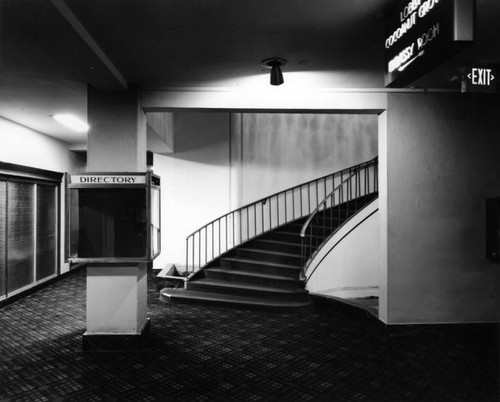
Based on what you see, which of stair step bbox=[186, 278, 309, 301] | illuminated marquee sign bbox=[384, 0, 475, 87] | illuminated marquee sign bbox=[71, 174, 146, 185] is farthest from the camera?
stair step bbox=[186, 278, 309, 301]

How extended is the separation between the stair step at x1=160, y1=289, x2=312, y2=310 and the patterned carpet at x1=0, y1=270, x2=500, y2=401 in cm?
27

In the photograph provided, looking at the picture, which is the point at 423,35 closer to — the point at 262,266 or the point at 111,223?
the point at 111,223

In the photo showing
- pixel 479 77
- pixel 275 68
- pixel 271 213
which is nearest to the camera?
pixel 275 68

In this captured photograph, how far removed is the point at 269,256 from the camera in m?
7.29

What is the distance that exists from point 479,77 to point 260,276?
4.32 meters

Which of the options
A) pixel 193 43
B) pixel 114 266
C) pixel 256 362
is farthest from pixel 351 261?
pixel 193 43

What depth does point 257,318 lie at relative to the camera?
558 cm

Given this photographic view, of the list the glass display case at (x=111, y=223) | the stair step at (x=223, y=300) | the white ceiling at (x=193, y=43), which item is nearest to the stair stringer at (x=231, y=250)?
the stair step at (x=223, y=300)

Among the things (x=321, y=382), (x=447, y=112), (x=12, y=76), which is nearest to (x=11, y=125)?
(x=12, y=76)

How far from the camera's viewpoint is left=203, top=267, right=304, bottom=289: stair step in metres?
6.38

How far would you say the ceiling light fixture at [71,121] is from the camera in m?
5.95

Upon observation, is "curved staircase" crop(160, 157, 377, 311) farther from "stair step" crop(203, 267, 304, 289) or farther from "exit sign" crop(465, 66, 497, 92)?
"exit sign" crop(465, 66, 497, 92)

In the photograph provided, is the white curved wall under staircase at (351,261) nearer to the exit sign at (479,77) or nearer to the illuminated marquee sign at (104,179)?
the exit sign at (479,77)

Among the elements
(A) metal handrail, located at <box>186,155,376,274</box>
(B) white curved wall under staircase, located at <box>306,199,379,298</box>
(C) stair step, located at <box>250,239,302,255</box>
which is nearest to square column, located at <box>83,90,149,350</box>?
(B) white curved wall under staircase, located at <box>306,199,379,298</box>
